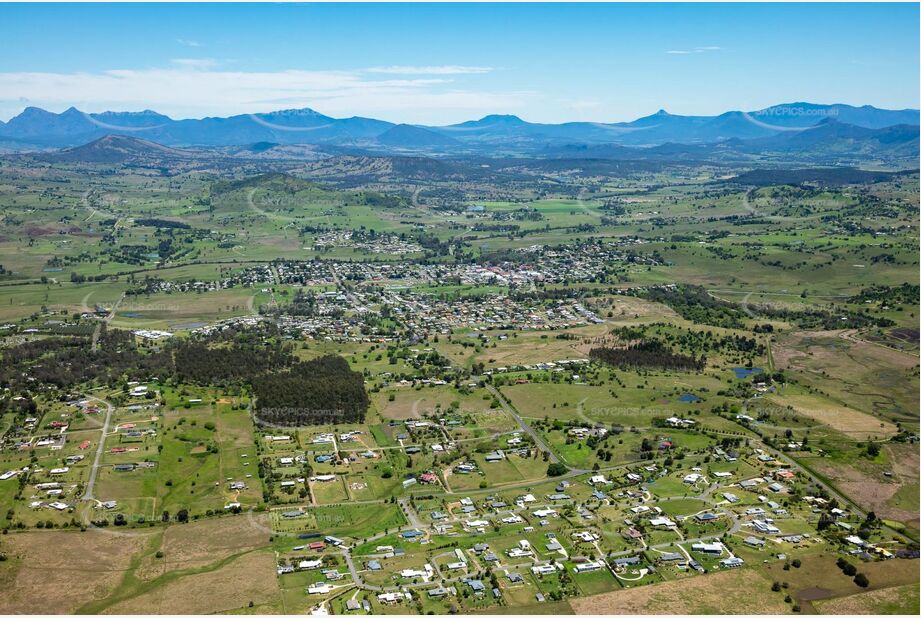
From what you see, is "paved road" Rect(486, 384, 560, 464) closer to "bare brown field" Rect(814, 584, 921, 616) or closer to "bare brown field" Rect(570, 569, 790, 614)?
"bare brown field" Rect(570, 569, 790, 614)

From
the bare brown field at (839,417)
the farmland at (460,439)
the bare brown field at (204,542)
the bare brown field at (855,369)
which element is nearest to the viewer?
the farmland at (460,439)

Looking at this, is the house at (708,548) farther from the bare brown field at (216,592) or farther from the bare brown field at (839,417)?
the bare brown field at (216,592)

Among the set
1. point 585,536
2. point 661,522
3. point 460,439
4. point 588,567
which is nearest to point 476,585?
point 588,567

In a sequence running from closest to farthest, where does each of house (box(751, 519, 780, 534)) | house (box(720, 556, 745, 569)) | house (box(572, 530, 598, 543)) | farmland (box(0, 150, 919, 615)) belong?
1. farmland (box(0, 150, 919, 615))
2. house (box(720, 556, 745, 569))
3. house (box(572, 530, 598, 543))
4. house (box(751, 519, 780, 534))

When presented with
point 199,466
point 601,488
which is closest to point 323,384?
point 199,466

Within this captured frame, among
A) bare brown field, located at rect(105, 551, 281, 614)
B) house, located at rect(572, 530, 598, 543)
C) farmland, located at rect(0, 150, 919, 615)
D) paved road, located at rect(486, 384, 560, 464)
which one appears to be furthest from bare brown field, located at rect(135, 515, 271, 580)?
paved road, located at rect(486, 384, 560, 464)

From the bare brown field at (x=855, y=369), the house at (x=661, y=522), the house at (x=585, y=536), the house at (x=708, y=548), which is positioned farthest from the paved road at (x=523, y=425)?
the bare brown field at (x=855, y=369)

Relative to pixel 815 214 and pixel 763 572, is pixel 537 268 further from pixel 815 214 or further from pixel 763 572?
pixel 763 572
